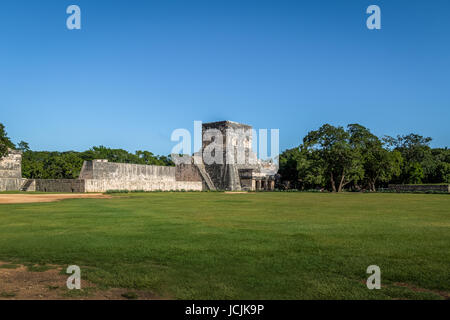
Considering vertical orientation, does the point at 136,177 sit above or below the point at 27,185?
above

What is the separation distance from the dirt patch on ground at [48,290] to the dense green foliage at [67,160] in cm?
5161

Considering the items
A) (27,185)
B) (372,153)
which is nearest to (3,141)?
(27,185)

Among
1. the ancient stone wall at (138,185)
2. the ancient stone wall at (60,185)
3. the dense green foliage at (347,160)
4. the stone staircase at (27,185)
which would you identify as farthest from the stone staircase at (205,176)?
the stone staircase at (27,185)

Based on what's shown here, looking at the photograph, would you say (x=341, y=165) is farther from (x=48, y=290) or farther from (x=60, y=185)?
(x=48, y=290)

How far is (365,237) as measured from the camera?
877 centimetres

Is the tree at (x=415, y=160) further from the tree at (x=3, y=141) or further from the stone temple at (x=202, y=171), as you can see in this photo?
the tree at (x=3, y=141)

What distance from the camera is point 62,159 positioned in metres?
54.5

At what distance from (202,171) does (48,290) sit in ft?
174

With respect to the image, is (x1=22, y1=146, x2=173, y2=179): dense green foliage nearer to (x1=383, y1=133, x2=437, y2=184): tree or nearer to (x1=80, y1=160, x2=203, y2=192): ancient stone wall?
(x1=80, y1=160, x2=203, y2=192): ancient stone wall

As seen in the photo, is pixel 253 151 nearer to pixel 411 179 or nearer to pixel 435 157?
pixel 411 179

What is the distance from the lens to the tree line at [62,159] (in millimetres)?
52531

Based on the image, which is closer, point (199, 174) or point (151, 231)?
point (151, 231)

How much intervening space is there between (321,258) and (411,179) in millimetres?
59868

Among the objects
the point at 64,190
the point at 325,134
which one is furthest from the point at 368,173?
the point at 64,190
